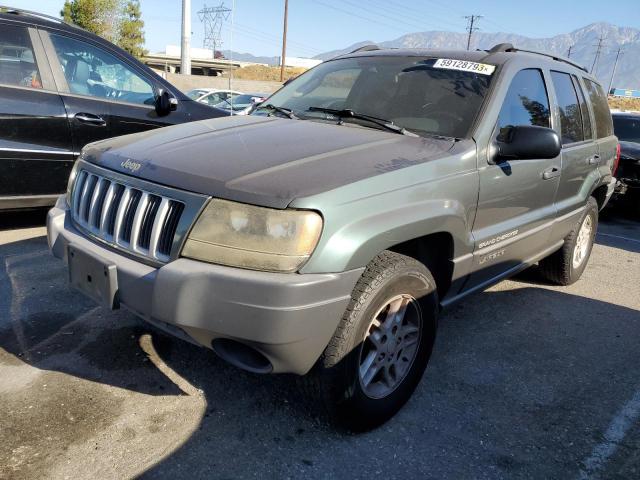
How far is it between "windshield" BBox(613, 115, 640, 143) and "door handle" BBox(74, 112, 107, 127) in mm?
7893

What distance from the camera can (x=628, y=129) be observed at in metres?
9.03

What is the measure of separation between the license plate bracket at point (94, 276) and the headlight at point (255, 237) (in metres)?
0.43

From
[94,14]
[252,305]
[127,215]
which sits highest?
[94,14]

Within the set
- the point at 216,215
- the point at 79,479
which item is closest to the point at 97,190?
the point at 216,215

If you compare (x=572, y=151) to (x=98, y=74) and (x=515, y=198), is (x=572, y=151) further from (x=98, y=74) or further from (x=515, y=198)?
(x=98, y=74)

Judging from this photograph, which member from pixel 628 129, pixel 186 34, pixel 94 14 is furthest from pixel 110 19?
pixel 628 129

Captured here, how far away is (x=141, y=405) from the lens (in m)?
2.59

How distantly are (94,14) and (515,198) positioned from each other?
34.8 meters

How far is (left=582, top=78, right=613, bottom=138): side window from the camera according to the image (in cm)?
448

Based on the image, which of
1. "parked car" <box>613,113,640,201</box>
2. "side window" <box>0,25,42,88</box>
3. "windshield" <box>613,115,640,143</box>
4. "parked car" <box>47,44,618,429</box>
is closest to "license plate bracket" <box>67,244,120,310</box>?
"parked car" <box>47,44,618,429</box>

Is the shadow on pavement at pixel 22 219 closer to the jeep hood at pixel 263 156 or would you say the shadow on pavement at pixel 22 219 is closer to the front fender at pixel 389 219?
the jeep hood at pixel 263 156

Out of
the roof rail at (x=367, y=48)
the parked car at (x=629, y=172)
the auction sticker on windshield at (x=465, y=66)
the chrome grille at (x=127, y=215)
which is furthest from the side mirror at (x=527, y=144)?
the parked car at (x=629, y=172)

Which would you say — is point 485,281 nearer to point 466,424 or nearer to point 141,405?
point 466,424

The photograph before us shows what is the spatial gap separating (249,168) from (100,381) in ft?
4.58
